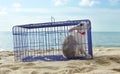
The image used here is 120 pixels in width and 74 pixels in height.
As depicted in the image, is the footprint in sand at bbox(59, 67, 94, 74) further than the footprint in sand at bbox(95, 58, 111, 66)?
No

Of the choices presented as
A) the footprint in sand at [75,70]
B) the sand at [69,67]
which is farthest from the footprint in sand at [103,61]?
the footprint in sand at [75,70]

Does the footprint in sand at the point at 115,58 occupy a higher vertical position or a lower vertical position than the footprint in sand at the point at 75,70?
higher

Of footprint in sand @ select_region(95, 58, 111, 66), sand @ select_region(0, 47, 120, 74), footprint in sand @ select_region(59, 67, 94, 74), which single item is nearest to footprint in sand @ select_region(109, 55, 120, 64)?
sand @ select_region(0, 47, 120, 74)

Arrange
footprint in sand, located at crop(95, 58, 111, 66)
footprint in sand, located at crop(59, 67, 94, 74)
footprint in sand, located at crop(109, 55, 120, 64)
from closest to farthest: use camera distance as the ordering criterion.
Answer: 1. footprint in sand, located at crop(59, 67, 94, 74)
2. footprint in sand, located at crop(95, 58, 111, 66)
3. footprint in sand, located at crop(109, 55, 120, 64)

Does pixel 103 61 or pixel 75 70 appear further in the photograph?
pixel 103 61

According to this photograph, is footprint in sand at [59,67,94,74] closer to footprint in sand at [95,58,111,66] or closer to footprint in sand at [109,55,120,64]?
footprint in sand at [95,58,111,66]

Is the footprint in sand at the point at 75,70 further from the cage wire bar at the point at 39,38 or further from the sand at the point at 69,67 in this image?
the cage wire bar at the point at 39,38

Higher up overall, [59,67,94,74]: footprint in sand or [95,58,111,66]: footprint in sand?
[95,58,111,66]: footprint in sand

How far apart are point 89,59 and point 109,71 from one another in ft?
4.70

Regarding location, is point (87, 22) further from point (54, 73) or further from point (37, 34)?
point (54, 73)

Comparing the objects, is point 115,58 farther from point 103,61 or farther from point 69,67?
point 69,67

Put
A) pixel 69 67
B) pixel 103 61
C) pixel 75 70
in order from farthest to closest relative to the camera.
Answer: pixel 103 61
pixel 69 67
pixel 75 70

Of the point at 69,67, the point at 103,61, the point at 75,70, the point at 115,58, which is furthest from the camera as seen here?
the point at 115,58

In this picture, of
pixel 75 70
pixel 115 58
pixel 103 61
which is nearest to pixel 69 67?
pixel 75 70
